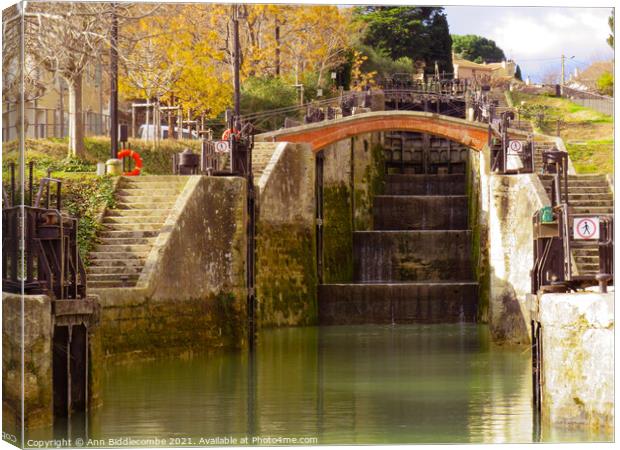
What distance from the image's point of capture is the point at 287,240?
39.0m

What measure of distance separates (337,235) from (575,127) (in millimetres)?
12758

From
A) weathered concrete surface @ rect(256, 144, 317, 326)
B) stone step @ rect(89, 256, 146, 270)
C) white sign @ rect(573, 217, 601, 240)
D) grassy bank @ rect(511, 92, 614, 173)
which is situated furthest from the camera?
weathered concrete surface @ rect(256, 144, 317, 326)

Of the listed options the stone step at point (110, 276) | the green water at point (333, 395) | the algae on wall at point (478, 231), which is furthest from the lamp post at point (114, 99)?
the algae on wall at point (478, 231)

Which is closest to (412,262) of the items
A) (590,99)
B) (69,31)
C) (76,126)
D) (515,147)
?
(515,147)

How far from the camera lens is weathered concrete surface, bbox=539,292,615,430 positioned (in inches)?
707

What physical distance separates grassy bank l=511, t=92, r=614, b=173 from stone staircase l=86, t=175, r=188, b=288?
7.43m

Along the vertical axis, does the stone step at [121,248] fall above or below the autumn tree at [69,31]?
below

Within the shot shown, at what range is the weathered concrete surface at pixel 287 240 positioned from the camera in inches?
1481

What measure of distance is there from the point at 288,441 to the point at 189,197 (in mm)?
13796

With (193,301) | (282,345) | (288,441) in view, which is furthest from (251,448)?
(282,345)

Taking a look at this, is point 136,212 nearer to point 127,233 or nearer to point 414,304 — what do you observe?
point 127,233

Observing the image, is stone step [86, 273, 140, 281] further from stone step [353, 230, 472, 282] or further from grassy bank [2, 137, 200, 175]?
stone step [353, 230, 472, 282]

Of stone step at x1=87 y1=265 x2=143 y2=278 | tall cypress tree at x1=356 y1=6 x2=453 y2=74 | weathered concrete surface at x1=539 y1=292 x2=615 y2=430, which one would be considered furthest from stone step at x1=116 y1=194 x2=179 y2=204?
weathered concrete surface at x1=539 y1=292 x2=615 y2=430

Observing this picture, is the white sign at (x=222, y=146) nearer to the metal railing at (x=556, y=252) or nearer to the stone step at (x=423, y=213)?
the metal railing at (x=556, y=252)
